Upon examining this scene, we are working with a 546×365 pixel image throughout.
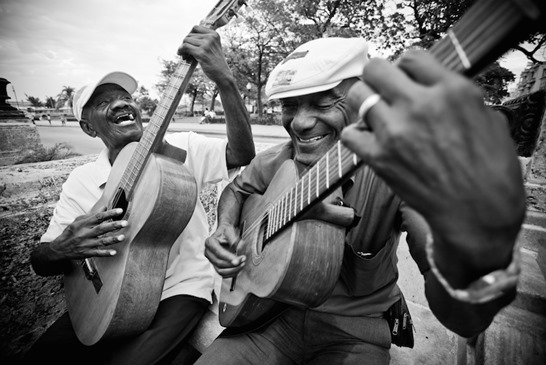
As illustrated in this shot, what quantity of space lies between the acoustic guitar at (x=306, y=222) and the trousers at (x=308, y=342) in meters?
0.13

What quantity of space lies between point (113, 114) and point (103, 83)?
0.95ft

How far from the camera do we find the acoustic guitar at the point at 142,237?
168 cm

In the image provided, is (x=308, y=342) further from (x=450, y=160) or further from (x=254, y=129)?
(x=254, y=129)

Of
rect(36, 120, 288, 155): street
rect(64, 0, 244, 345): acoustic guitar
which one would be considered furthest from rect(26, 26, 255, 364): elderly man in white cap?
rect(36, 120, 288, 155): street

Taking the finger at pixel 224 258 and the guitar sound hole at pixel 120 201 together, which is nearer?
the finger at pixel 224 258

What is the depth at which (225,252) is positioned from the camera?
5.41 feet

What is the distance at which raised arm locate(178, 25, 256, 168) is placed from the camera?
1751mm

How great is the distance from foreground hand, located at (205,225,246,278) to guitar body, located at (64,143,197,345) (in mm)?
283

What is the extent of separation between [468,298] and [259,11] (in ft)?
87.1

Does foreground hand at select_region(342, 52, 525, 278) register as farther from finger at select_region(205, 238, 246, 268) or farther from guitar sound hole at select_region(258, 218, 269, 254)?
finger at select_region(205, 238, 246, 268)

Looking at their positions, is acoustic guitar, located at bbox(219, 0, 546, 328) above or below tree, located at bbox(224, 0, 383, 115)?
below

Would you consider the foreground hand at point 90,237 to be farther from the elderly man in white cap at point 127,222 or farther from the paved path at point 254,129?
the paved path at point 254,129

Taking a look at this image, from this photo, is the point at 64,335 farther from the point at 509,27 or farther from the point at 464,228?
the point at 509,27

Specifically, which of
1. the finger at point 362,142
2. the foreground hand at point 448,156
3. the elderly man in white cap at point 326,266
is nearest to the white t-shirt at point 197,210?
the elderly man in white cap at point 326,266
